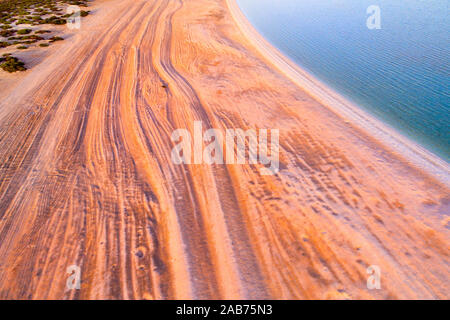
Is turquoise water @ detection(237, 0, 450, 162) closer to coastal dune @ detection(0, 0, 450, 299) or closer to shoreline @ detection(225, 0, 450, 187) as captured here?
shoreline @ detection(225, 0, 450, 187)

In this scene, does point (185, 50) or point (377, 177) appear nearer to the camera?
point (377, 177)

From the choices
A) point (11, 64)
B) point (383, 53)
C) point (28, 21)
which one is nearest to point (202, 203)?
point (11, 64)

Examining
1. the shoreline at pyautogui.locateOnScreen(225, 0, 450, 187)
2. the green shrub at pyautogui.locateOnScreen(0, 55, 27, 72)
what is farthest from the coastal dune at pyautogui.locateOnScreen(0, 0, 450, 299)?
the green shrub at pyautogui.locateOnScreen(0, 55, 27, 72)

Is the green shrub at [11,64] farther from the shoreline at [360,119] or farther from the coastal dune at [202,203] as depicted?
the shoreline at [360,119]

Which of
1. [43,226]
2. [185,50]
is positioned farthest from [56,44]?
[43,226]

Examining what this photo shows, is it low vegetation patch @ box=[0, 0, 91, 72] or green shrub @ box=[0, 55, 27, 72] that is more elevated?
low vegetation patch @ box=[0, 0, 91, 72]

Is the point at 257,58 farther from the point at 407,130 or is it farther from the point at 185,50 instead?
the point at 407,130
